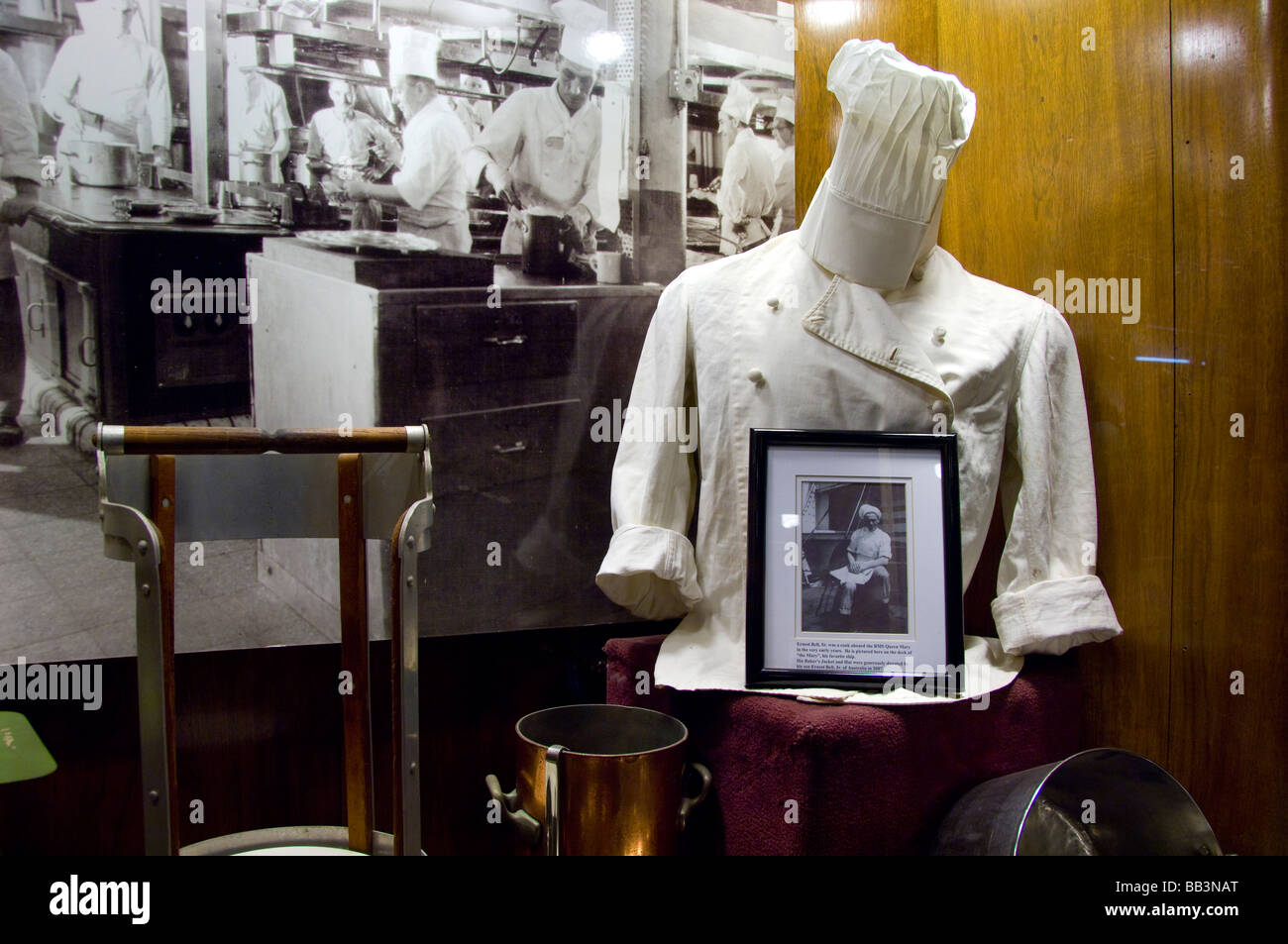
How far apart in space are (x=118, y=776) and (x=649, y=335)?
47.8 inches

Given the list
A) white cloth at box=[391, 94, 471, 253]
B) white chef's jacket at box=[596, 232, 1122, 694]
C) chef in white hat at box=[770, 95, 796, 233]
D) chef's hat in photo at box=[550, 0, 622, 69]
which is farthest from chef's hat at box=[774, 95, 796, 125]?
white cloth at box=[391, 94, 471, 253]

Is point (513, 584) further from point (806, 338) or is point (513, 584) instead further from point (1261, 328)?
point (1261, 328)

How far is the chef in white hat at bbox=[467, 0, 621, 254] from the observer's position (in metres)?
1.91

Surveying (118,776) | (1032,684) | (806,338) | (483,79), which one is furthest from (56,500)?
(1032,684)

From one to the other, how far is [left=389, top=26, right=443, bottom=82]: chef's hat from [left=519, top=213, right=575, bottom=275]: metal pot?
1.02 ft

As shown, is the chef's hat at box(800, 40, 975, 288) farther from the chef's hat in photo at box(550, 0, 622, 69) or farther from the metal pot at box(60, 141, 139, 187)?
the metal pot at box(60, 141, 139, 187)

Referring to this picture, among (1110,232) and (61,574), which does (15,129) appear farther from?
(1110,232)

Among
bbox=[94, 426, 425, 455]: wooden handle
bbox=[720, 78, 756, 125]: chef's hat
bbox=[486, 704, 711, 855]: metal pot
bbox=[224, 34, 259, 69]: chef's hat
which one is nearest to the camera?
bbox=[94, 426, 425, 455]: wooden handle

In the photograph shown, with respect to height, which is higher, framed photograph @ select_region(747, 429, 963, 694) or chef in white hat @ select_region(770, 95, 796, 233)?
chef in white hat @ select_region(770, 95, 796, 233)

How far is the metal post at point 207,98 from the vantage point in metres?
1.70

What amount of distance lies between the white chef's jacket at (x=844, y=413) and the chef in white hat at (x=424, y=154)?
1.56ft

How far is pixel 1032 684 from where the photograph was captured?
165cm

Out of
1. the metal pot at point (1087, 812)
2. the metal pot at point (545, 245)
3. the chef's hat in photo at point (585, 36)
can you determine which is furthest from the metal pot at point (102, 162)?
the metal pot at point (1087, 812)
